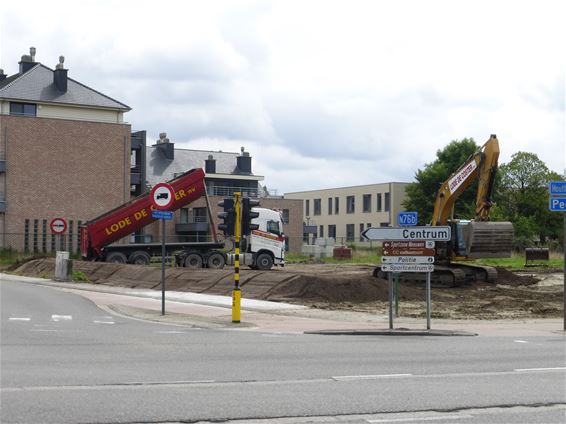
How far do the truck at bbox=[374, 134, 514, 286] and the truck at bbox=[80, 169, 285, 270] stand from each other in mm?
9578

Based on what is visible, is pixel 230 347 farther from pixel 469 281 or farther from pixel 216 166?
pixel 216 166

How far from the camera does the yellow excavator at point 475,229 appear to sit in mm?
32406

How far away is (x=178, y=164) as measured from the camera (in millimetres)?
94750

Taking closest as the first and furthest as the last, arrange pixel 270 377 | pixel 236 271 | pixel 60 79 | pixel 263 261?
pixel 270 377 < pixel 236 271 < pixel 263 261 < pixel 60 79

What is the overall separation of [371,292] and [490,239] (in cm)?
610

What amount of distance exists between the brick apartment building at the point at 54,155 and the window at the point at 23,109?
0.08 metres

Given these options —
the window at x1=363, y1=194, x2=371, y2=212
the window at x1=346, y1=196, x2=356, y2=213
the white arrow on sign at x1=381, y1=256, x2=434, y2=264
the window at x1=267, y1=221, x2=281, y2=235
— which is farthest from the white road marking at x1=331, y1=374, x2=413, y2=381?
the window at x1=346, y1=196, x2=356, y2=213

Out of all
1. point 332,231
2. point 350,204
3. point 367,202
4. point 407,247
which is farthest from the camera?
point 332,231

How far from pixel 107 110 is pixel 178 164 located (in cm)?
2005

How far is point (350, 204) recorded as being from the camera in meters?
112

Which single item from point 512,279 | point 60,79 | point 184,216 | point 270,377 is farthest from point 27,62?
point 270,377

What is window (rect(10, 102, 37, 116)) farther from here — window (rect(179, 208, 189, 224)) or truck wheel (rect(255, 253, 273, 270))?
truck wheel (rect(255, 253, 273, 270))

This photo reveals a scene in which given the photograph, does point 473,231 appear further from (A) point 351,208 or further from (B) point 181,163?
(A) point 351,208

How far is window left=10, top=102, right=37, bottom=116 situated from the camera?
70.6m
